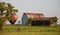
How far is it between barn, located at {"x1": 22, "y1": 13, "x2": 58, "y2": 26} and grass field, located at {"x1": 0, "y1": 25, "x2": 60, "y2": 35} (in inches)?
2.2

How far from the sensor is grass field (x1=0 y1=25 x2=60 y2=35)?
2.71m

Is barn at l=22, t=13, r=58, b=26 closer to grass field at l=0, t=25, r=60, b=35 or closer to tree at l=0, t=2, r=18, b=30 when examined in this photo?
grass field at l=0, t=25, r=60, b=35

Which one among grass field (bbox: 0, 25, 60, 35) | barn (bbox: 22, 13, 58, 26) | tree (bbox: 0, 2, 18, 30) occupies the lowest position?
grass field (bbox: 0, 25, 60, 35)

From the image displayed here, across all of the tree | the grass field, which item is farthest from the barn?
the tree

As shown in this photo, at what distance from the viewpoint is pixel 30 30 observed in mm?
2783

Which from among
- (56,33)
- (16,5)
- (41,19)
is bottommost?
(56,33)

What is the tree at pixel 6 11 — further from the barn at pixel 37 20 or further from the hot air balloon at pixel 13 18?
the barn at pixel 37 20

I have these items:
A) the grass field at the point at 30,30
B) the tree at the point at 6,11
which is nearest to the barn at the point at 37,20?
the grass field at the point at 30,30

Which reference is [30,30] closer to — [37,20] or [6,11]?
[37,20]

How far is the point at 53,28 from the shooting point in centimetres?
288

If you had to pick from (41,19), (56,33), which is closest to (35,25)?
(41,19)

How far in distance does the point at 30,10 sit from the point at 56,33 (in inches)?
17.8

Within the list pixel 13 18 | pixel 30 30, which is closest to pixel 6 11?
pixel 13 18

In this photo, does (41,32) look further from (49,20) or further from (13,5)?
(13,5)
